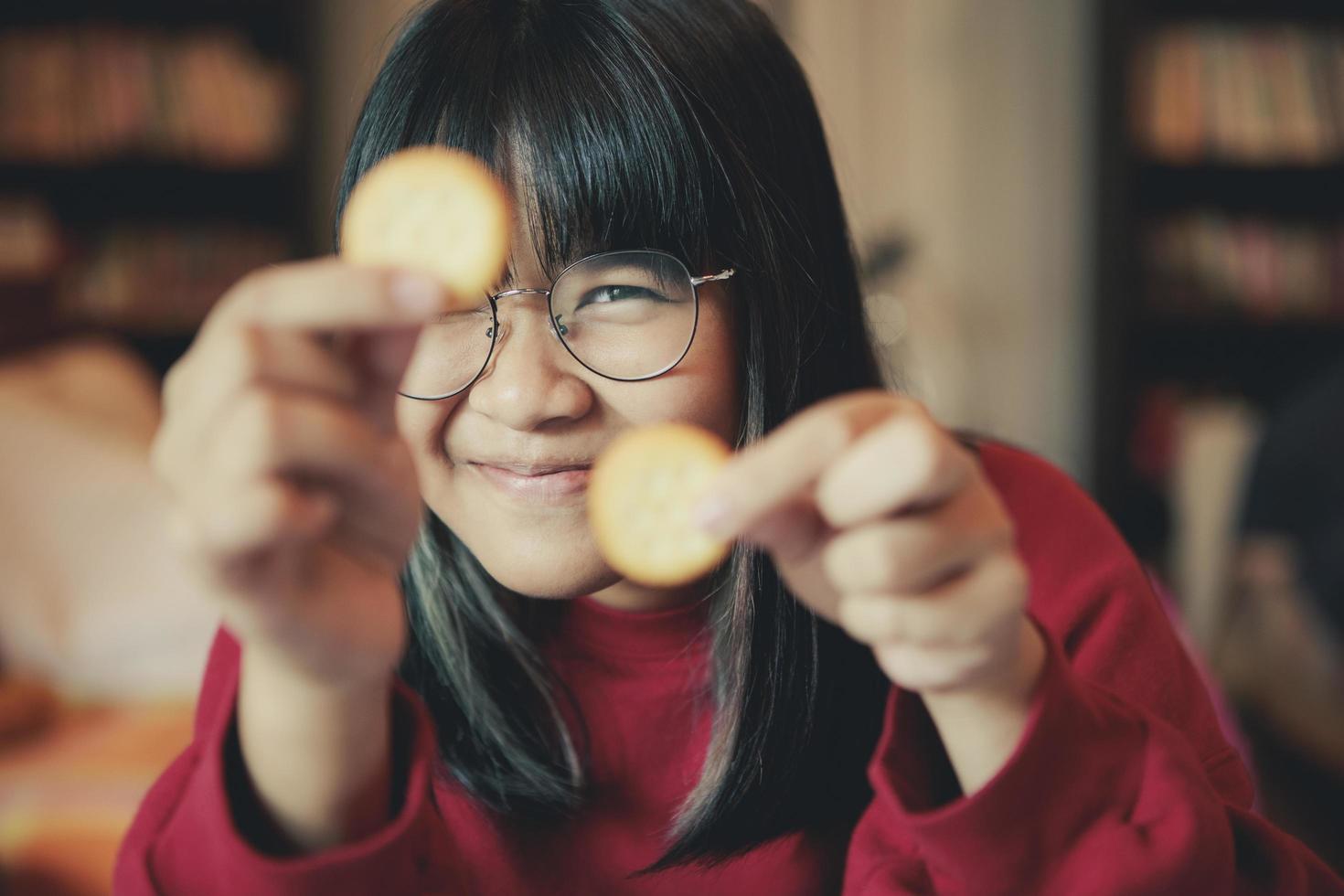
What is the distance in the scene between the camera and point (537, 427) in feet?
2.35

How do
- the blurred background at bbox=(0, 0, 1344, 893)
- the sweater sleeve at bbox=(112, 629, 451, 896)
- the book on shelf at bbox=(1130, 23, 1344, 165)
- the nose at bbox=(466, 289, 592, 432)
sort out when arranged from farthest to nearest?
the book on shelf at bbox=(1130, 23, 1344, 165) < the blurred background at bbox=(0, 0, 1344, 893) < the nose at bbox=(466, 289, 592, 432) < the sweater sleeve at bbox=(112, 629, 451, 896)

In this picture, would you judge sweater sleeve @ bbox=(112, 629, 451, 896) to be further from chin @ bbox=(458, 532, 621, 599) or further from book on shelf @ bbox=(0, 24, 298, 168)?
book on shelf @ bbox=(0, 24, 298, 168)

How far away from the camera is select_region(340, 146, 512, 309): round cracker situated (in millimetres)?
549

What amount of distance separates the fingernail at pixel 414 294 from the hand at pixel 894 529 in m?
0.15

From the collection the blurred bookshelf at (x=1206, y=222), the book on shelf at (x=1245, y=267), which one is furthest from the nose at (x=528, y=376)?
the book on shelf at (x=1245, y=267)

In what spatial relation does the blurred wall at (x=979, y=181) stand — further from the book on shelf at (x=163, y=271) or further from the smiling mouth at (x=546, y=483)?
the smiling mouth at (x=546, y=483)

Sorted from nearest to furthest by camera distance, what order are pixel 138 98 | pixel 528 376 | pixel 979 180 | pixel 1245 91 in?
pixel 528 376
pixel 138 98
pixel 1245 91
pixel 979 180

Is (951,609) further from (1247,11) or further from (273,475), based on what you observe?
(1247,11)

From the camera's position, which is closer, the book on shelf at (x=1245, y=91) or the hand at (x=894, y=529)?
the hand at (x=894, y=529)

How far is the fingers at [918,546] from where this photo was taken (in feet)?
1.52

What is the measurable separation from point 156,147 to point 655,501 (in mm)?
2623

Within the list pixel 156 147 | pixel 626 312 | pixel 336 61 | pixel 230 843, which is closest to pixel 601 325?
pixel 626 312

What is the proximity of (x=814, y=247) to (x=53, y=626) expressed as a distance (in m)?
1.33

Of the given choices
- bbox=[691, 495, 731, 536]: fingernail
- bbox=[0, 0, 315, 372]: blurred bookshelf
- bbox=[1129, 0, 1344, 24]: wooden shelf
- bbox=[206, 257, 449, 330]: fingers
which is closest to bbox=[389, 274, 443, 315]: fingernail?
bbox=[206, 257, 449, 330]: fingers
